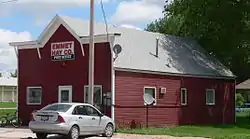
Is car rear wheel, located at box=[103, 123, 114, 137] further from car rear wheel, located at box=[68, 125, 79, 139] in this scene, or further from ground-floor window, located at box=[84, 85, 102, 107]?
ground-floor window, located at box=[84, 85, 102, 107]

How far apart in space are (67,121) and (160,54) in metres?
13.3

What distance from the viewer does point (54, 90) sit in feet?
107

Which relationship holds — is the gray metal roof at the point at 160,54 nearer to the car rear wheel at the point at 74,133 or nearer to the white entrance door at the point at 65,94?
the white entrance door at the point at 65,94

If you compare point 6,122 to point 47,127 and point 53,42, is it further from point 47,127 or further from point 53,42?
point 47,127

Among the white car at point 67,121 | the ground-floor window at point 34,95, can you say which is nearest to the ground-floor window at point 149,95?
the ground-floor window at point 34,95

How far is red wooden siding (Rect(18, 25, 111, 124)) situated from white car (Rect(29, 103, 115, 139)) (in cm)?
557

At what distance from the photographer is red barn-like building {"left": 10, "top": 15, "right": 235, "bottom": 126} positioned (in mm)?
30625

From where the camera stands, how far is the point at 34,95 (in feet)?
111

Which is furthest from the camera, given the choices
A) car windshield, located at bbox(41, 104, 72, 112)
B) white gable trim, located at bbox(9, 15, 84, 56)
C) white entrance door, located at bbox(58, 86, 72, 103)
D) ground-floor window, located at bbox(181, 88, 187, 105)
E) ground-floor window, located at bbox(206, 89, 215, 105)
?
ground-floor window, located at bbox(206, 89, 215, 105)

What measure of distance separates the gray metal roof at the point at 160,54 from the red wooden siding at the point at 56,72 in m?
0.86

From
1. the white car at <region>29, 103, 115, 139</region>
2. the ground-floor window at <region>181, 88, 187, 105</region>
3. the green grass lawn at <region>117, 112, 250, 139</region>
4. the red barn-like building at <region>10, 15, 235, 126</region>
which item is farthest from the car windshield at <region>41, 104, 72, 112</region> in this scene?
the ground-floor window at <region>181, 88, 187, 105</region>

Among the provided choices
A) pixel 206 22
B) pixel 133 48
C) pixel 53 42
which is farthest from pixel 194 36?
pixel 53 42

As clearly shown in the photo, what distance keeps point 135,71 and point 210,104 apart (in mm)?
8481

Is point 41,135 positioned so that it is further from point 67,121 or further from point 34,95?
point 34,95
